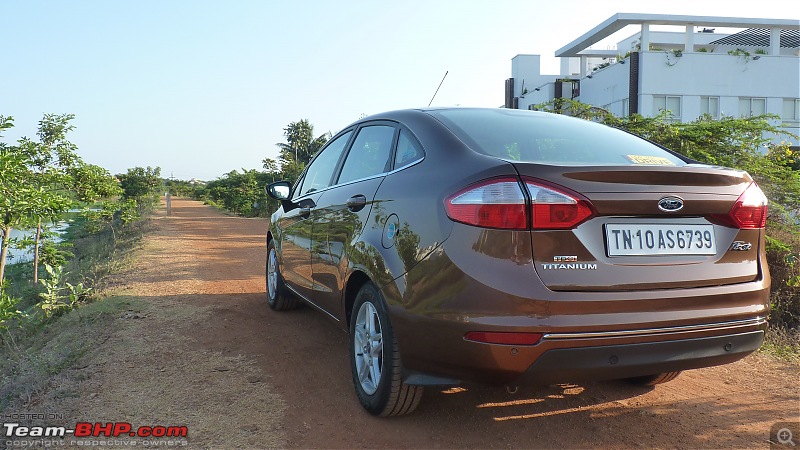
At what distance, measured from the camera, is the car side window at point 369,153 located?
12.1 ft

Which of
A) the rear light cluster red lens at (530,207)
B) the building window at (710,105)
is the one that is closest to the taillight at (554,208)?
the rear light cluster red lens at (530,207)

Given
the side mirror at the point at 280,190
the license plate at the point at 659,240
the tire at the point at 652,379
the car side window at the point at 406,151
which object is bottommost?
the tire at the point at 652,379

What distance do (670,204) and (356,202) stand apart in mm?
1746

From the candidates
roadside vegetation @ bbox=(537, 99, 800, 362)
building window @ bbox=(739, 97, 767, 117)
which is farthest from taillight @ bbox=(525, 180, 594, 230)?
building window @ bbox=(739, 97, 767, 117)

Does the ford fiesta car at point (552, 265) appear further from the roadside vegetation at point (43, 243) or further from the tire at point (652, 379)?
the roadside vegetation at point (43, 243)

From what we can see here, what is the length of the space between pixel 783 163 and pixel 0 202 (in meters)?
9.95

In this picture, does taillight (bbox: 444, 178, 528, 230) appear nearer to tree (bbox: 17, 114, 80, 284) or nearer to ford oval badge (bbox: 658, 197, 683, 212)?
ford oval badge (bbox: 658, 197, 683, 212)

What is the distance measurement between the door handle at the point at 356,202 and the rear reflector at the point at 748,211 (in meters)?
1.84

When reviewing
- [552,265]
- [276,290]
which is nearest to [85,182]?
[276,290]

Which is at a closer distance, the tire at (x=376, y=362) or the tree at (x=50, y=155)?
the tire at (x=376, y=362)

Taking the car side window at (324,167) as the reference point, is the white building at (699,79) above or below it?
above

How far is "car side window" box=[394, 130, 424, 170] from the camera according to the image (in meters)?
3.26

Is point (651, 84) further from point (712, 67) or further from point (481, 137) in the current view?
point (481, 137)

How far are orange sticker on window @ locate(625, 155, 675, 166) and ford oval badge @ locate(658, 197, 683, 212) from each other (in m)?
0.24
